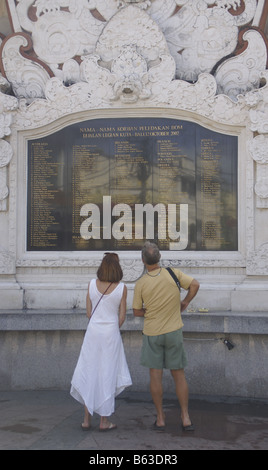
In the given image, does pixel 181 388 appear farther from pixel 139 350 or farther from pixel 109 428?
pixel 139 350

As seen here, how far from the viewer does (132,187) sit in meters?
8.45

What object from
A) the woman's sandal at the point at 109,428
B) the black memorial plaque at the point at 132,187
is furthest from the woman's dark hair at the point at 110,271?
the black memorial plaque at the point at 132,187

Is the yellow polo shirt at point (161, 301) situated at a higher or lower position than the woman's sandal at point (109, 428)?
higher

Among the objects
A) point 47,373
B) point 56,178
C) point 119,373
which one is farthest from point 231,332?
point 56,178

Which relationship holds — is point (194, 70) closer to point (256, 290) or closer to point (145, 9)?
point (145, 9)

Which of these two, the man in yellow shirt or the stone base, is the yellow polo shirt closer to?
the man in yellow shirt

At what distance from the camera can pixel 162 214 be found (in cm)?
834

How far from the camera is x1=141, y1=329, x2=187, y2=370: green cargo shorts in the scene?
19.2ft

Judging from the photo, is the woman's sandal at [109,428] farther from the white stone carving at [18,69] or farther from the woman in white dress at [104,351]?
the white stone carving at [18,69]

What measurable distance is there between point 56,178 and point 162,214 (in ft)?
5.48

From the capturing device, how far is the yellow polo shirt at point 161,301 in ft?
19.3

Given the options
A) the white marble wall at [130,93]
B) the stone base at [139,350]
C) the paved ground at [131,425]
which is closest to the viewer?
the paved ground at [131,425]

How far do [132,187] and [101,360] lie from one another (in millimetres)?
3230

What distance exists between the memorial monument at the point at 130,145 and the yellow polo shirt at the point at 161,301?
2197mm
